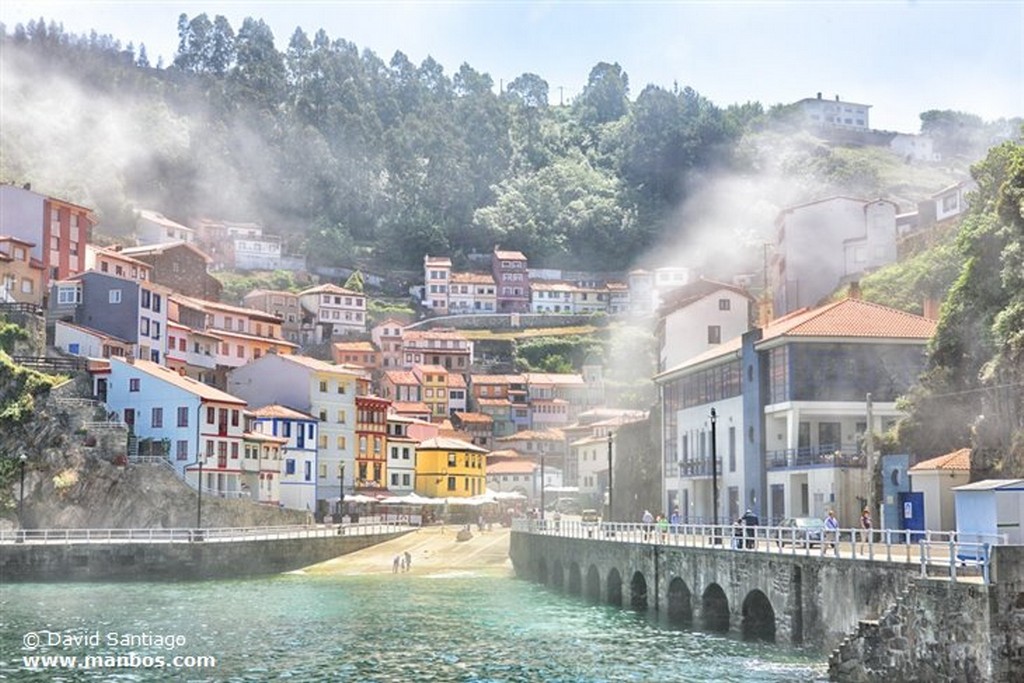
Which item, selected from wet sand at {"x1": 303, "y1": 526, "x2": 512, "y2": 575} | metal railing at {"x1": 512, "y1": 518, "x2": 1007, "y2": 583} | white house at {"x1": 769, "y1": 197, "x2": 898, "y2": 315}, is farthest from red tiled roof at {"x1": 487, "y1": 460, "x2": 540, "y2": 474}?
metal railing at {"x1": 512, "y1": 518, "x2": 1007, "y2": 583}

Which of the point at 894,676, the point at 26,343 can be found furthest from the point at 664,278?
the point at 894,676

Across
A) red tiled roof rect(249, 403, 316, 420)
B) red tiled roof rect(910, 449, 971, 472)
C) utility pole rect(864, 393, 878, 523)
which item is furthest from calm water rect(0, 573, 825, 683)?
red tiled roof rect(249, 403, 316, 420)

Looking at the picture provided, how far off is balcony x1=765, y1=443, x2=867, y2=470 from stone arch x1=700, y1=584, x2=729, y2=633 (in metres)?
13.2

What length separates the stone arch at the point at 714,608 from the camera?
4478 cm

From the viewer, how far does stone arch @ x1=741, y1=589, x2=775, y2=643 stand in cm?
4150

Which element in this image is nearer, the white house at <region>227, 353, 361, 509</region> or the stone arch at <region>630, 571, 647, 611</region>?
the stone arch at <region>630, 571, 647, 611</region>

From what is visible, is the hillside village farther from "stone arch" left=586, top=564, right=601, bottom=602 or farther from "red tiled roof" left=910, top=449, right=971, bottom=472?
"stone arch" left=586, top=564, right=601, bottom=602

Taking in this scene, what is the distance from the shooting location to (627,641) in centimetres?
4262

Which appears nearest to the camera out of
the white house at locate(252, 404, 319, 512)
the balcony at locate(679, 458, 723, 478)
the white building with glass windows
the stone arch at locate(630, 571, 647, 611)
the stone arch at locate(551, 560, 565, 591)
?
the stone arch at locate(630, 571, 647, 611)

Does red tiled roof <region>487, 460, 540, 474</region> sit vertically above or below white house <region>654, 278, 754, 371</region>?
below

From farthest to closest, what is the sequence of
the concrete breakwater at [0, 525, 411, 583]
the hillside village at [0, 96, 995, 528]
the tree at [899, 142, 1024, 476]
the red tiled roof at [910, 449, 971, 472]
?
the concrete breakwater at [0, 525, 411, 583] → the hillside village at [0, 96, 995, 528] → the red tiled roof at [910, 449, 971, 472] → the tree at [899, 142, 1024, 476]

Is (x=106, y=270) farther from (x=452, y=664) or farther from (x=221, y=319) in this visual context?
(x=452, y=664)

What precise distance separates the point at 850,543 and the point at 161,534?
4910cm

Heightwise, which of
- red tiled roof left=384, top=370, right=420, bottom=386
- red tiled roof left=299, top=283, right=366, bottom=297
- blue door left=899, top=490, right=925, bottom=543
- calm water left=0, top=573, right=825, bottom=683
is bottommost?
calm water left=0, top=573, right=825, bottom=683
